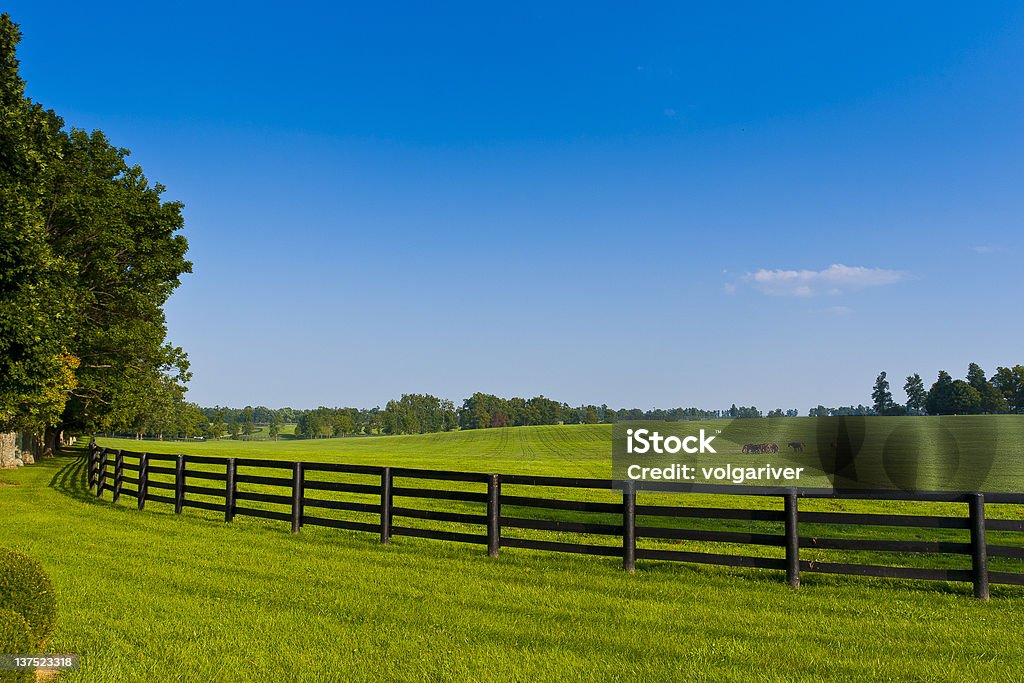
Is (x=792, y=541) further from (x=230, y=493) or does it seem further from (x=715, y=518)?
(x=230, y=493)

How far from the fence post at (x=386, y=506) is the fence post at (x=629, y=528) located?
4600mm

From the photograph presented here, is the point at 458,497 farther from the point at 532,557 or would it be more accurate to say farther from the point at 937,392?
the point at 937,392

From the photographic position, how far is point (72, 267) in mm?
23922

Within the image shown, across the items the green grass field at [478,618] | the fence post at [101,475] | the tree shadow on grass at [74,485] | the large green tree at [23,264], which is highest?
the large green tree at [23,264]

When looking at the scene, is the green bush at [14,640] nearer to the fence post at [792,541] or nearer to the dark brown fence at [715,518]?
the dark brown fence at [715,518]

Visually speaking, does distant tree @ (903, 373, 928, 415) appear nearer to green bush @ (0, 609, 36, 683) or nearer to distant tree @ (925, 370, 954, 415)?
distant tree @ (925, 370, 954, 415)

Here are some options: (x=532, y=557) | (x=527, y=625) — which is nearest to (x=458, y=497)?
(x=532, y=557)

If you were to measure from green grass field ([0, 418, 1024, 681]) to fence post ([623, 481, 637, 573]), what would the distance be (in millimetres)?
247

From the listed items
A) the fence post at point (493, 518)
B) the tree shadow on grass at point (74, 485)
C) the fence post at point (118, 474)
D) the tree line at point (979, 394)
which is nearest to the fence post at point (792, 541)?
the fence post at point (493, 518)

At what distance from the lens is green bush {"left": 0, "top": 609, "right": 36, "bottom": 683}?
4.91 metres

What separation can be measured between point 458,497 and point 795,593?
5586 millimetres

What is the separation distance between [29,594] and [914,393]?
8457 inches

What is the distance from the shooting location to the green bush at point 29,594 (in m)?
5.98

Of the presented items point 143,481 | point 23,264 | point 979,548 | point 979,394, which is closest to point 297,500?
point 143,481
